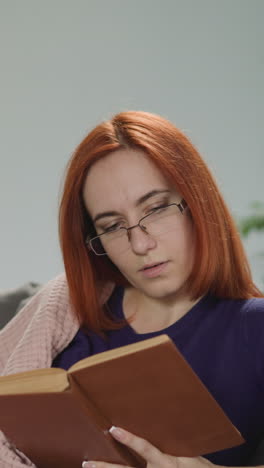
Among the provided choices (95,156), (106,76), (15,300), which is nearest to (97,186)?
(95,156)

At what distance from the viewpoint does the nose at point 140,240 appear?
1379 mm

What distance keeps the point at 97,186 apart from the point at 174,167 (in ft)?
0.62

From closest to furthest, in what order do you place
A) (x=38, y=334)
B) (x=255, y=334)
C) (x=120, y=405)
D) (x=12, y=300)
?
(x=120, y=405) < (x=255, y=334) < (x=38, y=334) < (x=12, y=300)

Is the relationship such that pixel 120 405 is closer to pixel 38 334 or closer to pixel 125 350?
pixel 125 350

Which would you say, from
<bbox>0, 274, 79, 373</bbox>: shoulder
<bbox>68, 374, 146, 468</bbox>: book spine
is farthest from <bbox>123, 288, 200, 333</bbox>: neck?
<bbox>68, 374, 146, 468</bbox>: book spine

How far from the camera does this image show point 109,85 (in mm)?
4105

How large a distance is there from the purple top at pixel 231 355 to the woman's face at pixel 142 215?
11cm

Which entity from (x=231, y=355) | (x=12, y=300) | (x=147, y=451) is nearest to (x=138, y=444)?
(x=147, y=451)

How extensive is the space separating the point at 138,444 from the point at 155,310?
53cm

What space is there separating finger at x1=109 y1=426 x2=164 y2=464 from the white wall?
9.57 ft

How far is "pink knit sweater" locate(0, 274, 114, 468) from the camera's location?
58.2 inches

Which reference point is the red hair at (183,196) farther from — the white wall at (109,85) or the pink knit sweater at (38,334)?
the white wall at (109,85)

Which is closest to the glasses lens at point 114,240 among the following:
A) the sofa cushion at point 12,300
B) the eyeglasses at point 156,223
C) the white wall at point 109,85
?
the eyeglasses at point 156,223

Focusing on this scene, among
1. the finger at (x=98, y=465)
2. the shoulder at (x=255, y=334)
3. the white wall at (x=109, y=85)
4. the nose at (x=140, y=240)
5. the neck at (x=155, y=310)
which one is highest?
the white wall at (x=109, y=85)
